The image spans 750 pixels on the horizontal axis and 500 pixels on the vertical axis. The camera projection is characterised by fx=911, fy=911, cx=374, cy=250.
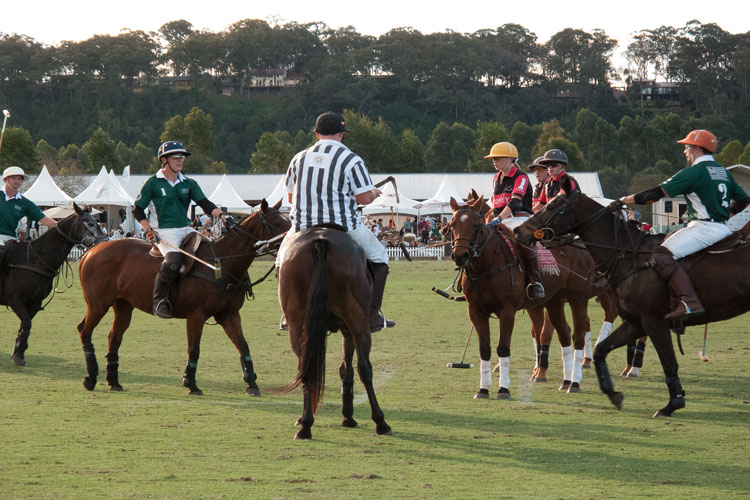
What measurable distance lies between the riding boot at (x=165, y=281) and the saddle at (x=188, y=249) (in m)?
0.08

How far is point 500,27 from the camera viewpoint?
19425 centimetres

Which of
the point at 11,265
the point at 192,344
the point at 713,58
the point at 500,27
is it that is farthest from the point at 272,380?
the point at 500,27

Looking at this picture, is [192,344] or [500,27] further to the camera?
[500,27]

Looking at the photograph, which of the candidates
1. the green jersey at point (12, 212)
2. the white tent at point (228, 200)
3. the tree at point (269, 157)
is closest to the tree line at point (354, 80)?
the tree at point (269, 157)

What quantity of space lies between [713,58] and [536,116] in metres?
35.7

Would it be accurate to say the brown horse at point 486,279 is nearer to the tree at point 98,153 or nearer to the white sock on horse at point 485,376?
the white sock on horse at point 485,376

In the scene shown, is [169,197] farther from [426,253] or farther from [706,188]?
[426,253]

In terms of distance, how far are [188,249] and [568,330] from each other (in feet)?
15.9

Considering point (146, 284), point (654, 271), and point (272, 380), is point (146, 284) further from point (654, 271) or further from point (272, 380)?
point (654, 271)

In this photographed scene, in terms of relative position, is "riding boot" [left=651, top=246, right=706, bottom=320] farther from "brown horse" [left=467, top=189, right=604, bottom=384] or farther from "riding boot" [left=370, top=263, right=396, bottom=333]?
"riding boot" [left=370, top=263, right=396, bottom=333]

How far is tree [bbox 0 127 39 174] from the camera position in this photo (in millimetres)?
74938

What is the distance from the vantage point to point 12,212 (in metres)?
13.5

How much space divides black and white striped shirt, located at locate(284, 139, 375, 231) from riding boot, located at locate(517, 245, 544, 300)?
10.3 ft

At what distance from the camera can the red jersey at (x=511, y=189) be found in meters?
11.1
